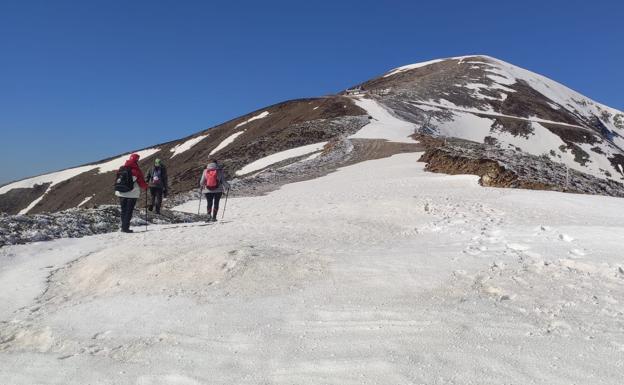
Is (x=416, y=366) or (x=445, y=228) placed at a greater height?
(x=445, y=228)

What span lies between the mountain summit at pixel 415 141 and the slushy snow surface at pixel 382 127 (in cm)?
Answer: 19

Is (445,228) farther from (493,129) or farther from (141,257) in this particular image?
(493,129)

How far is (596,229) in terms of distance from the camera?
9938 millimetres

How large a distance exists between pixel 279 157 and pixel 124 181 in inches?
1117

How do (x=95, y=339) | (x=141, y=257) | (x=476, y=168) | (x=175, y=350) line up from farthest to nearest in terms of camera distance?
(x=476, y=168) → (x=141, y=257) → (x=95, y=339) → (x=175, y=350)

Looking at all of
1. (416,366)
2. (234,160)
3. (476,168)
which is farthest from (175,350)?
(234,160)

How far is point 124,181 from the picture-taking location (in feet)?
42.0

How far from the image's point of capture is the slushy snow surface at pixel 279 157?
39750 millimetres

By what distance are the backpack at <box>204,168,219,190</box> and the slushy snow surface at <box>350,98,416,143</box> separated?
28591mm

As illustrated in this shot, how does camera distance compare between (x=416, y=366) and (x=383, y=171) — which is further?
(x=383, y=171)

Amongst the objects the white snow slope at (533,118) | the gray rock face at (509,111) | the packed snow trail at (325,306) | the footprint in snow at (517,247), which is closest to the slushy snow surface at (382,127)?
the gray rock face at (509,111)

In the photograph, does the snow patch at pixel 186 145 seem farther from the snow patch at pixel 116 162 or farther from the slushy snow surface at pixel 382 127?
the slushy snow surface at pixel 382 127

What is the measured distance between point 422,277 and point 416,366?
268 centimetres

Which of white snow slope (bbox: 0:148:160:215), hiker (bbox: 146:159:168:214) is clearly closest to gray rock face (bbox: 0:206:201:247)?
hiker (bbox: 146:159:168:214)
